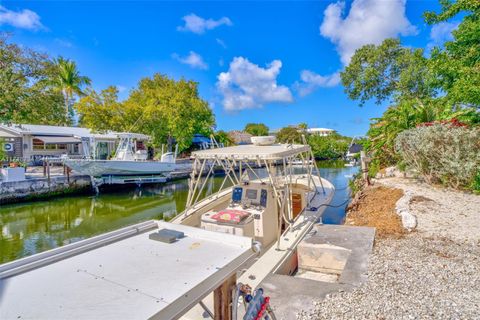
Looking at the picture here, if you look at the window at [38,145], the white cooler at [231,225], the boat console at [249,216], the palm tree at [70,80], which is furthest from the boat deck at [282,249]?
the palm tree at [70,80]

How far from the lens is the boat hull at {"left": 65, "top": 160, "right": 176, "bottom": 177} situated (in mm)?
16328

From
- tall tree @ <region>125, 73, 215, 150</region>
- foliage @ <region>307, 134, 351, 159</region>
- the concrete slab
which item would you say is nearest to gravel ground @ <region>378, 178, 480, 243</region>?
the concrete slab

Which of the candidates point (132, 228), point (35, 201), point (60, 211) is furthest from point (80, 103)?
point (132, 228)

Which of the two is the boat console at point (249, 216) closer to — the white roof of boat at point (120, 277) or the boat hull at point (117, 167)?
the white roof of boat at point (120, 277)

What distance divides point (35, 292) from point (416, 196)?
764 cm

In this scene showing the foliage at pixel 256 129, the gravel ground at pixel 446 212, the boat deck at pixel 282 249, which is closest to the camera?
the boat deck at pixel 282 249

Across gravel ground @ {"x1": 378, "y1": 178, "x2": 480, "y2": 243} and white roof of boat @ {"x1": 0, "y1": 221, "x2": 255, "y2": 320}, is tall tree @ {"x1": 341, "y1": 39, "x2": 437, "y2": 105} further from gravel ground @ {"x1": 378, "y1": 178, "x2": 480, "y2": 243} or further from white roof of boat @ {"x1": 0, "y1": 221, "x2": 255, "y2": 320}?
white roof of boat @ {"x1": 0, "y1": 221, "x2": 255, "y2": 320}

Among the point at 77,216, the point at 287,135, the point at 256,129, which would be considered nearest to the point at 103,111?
the point at 77,216

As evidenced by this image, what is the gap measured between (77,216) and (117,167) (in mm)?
5440

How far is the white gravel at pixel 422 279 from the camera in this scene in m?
2.79

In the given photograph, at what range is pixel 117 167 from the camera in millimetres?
17531

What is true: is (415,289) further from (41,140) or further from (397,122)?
(41,140)

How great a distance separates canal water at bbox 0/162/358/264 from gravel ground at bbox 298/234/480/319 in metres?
5.60

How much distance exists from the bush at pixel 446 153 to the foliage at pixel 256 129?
4861 cm
